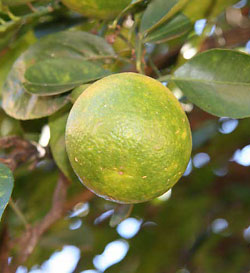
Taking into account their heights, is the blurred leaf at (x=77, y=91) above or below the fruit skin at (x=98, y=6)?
below

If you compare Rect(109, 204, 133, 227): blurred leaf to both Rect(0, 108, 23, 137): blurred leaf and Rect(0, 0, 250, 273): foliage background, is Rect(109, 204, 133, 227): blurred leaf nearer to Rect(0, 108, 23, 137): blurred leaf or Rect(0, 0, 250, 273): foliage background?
Rect(0, 0, 250, 273): foliage background

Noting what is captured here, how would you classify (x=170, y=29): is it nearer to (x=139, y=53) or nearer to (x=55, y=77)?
(x=139, y=53)

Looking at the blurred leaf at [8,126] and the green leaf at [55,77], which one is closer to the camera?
the green leaf at [55,77]

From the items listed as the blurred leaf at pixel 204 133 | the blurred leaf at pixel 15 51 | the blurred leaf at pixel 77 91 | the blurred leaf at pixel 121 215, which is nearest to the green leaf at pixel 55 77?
the blurred leaf at pixel 77 91

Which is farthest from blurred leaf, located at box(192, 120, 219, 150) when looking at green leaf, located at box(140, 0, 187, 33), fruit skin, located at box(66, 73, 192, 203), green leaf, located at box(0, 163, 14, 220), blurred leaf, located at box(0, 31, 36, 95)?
green leaf, located at box(0, 163, 14, 220)

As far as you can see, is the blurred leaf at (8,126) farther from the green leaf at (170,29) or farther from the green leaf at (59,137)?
the green leaf at (170,29)

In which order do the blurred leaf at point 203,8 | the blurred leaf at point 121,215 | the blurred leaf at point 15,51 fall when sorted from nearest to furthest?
the blurred leaf at point 121,215 → the blurred leaf at point 203,8 → the blurred leaf at point 15,51

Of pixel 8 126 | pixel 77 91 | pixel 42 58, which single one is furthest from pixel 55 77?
pixel 8 126
